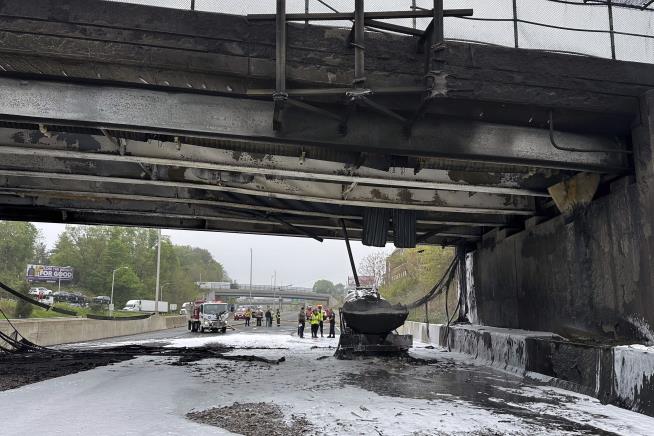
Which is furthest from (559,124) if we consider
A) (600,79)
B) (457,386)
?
(457,386)

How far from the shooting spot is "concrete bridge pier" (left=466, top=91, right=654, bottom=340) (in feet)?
24.9

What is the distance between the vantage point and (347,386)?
328 inches

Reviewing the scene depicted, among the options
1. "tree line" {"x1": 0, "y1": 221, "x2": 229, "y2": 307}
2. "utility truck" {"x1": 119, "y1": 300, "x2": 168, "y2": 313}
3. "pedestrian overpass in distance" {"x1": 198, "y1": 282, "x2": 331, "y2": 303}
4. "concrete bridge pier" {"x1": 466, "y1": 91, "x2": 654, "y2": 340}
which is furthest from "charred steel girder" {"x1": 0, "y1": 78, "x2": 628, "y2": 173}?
"pedestrian overpass in distance" {"x1": 198, "y1": 282, "x2": 331, "y2": 303}

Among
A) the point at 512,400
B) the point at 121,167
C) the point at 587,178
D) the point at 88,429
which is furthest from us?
the point at 121,167

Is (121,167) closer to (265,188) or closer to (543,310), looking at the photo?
(265,188)

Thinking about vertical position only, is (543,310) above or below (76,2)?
below

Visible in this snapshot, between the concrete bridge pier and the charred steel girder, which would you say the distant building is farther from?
the charred steel girder

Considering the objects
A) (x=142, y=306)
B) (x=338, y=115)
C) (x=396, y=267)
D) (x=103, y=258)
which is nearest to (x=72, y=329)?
(x=338, y=115)

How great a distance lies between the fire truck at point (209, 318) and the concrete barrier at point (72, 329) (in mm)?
3802

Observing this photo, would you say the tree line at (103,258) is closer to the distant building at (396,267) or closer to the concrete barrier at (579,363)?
the distant building at (396,267)

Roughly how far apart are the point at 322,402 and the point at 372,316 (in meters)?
5.56

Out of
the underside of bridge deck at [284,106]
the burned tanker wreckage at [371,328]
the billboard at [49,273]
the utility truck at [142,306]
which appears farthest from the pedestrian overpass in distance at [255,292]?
the underside of bridge deck at [284,106]

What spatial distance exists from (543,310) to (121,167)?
9118 millimetres

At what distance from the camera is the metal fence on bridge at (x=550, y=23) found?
24.8 feet
